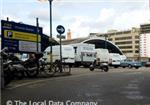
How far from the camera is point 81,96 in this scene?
511 inches

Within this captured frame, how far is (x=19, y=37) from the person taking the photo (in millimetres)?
25562

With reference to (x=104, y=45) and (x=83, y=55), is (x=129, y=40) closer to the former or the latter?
(x=104, y=45)

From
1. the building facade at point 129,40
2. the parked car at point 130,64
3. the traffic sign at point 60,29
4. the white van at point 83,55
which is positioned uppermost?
the building facade at point 129,40

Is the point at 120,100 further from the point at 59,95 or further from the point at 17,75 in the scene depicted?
the point at 17,75

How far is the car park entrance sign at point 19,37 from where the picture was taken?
79.8 ft

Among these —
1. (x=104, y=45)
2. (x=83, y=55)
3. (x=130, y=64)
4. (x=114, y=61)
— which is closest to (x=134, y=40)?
(x=104, y=45)

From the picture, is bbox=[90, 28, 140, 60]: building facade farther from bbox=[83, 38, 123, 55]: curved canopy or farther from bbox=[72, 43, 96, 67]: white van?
bbox=[72, 43, 96, 67]: white van

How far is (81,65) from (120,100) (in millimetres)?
43355

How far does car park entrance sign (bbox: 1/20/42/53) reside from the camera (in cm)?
2431

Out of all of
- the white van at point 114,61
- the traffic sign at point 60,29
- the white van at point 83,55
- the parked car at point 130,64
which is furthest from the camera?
the white van at point 114,61

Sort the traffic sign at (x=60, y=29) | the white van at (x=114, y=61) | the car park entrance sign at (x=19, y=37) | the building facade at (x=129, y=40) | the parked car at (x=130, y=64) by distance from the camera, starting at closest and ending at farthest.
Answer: the car park entrance sign at (x=19, y=37)
the traffic sign at (x=60, y=29)
the parked car at (x=130, y=64)
the white van at (x=114, y=61)
the building facade at (x=129, y=40)

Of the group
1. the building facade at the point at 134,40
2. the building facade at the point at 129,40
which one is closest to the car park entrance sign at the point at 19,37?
the building facade at the point at 134,40

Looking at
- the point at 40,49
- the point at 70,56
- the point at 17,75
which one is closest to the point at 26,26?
the point at 40,49

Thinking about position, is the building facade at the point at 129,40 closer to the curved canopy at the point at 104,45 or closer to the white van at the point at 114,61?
Result: the curved canopy at the point at 104,45
